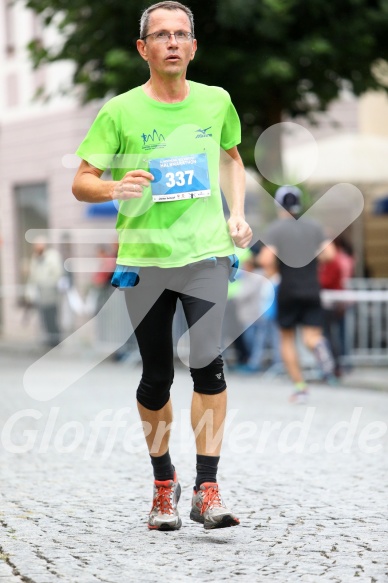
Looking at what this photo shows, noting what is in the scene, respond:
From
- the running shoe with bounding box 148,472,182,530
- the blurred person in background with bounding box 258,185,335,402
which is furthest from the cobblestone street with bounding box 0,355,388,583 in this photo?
the blurred person in background with bounding box 258,185,335,402

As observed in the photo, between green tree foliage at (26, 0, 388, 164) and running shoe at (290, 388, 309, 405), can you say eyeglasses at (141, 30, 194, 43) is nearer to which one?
running shoe at (290, 388, 309, 405)

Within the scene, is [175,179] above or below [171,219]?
above

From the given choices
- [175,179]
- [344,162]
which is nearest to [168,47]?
[175,179]

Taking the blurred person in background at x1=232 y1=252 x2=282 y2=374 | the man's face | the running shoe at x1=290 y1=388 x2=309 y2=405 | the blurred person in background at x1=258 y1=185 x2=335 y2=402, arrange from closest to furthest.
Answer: the man's face, the running shoe at x1=290 y1=388 x2=309 y2=405, the blurred person in background at x1=258 y1=185 x2=335 y2=402, the blurred person in background at x1=232 y1=252 x2=282 y2=374

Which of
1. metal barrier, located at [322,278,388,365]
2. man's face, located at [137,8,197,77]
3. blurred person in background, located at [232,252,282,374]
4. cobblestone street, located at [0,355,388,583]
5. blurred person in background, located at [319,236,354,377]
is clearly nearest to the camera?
cobblestone street, located at [0,355,388,583]

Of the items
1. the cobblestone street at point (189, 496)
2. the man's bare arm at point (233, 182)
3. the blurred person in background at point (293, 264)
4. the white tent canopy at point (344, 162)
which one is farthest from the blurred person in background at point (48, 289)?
the man's bare arm at point (233, 182)

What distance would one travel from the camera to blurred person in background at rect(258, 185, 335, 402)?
11.6m

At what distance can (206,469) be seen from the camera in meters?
4.93

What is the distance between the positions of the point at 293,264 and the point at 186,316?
6.69m

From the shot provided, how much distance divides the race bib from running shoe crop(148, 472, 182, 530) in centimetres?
109

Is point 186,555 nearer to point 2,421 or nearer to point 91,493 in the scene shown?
point 91,493

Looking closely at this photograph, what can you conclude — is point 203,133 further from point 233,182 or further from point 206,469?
point 206,469

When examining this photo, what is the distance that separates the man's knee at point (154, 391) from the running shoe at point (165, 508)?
0.96ft

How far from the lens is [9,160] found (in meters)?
27.6
